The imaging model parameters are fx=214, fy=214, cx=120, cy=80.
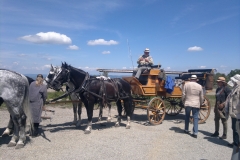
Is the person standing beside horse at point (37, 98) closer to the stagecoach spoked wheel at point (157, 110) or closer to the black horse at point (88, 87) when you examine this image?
the black horse at point (88, 87)

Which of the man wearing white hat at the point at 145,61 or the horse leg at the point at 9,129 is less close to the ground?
the man wearing white hat at the point at 145,61

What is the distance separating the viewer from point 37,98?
6492 millimetres

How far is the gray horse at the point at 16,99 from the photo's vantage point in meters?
5.55

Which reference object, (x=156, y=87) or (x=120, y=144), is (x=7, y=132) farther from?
(x=156, y=87)

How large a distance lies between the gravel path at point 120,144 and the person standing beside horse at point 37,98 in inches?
22.3

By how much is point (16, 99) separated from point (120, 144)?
307 cm

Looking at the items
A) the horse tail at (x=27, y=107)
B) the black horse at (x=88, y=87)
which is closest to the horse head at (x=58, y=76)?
the black horse at (x=88, y=87)

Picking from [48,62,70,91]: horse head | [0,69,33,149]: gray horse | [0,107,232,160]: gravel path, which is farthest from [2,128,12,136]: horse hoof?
[48,62,70,91]: horse head

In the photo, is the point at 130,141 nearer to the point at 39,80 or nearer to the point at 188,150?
the point at 188,150

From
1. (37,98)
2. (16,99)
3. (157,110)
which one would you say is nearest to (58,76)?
(37,98)

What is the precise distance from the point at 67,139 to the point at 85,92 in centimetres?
167

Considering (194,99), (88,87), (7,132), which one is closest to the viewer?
(7,132)

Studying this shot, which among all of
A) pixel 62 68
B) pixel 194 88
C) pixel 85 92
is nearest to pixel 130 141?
pixel 85 92

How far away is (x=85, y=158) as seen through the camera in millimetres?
4977
